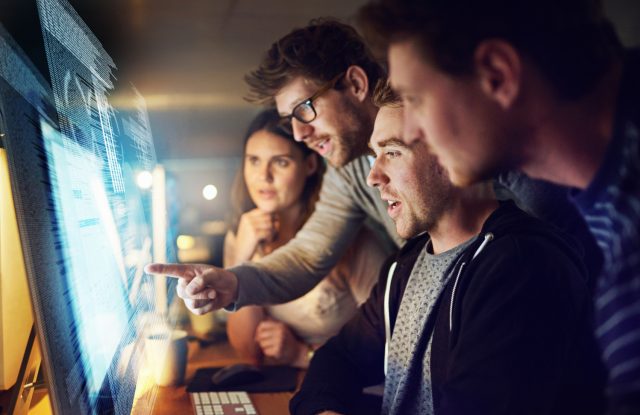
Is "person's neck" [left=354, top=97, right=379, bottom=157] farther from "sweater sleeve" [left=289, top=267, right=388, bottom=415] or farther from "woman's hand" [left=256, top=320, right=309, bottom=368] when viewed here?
"woman's hand" [left=256, top=320, right=309, bottom=368]

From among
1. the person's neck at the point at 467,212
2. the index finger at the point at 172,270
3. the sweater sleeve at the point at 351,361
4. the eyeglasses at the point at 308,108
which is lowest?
the sweater sleeve at the point at 351,361

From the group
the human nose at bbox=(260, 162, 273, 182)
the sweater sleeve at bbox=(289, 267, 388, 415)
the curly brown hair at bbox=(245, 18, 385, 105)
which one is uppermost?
the curly brown hair at bbox=(245, 18, 385, 105)

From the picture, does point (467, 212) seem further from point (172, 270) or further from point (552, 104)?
point (172, 270)

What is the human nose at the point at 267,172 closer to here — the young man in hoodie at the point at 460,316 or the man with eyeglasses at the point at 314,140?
the man with eyeglasses at the point at 314,140

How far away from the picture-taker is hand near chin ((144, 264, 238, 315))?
4.12 feet

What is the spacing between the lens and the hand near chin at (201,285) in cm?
126

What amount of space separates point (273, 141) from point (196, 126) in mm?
311

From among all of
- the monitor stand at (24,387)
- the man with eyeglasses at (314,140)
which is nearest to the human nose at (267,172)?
the man with eyeglasses at (314,140)

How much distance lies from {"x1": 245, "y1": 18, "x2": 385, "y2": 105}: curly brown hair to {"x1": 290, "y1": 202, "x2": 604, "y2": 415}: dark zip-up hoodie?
0.47 metres

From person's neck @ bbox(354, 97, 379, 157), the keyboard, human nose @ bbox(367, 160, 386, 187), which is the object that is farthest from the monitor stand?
person's neck @ bbox(354, 97, 379, 157)

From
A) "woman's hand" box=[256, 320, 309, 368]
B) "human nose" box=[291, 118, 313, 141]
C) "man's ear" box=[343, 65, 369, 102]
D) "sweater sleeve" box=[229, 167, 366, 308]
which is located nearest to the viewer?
"man's ear" box=[343, 65, 369, 102]

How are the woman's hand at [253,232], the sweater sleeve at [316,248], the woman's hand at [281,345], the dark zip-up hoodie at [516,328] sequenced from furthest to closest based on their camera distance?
the woman's hand at [253,232]
the woman's hand at [281,345]
the sweater sleeve at [316,248]
the dark zip-up hoodie at [516,328]

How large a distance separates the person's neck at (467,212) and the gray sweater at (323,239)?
1.15ft

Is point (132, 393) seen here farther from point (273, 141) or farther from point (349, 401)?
point (273, 141)
